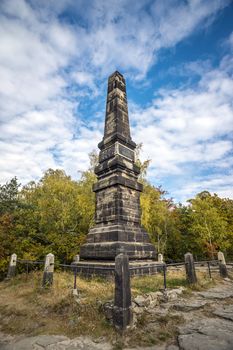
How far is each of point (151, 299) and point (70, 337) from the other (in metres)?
2.12

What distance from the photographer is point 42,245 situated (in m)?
14.8

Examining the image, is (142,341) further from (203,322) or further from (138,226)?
(138,226)

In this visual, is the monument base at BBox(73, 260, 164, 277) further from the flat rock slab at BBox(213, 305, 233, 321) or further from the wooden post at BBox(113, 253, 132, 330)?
the wooden post at BBox(113, 253, 132, 330)

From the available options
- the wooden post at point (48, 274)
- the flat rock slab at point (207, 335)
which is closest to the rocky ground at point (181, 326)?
the flat rock slab at point (207, 335)

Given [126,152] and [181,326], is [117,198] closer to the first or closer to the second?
[126,152]

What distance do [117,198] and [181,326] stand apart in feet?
17.2

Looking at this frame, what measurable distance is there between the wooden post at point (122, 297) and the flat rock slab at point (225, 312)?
208cm

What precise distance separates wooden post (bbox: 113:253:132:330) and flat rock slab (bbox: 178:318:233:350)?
1.04m

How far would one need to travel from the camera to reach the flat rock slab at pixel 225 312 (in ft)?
14.1

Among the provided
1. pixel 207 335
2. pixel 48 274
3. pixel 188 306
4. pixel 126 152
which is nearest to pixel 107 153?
pixel 126 152

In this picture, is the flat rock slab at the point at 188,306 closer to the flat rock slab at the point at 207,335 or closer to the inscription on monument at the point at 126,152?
the flat rock slab at the point at 207,335

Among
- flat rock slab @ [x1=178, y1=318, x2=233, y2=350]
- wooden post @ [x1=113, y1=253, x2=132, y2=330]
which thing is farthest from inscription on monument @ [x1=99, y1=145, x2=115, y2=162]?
flat rock slab @ [x1=178, y1=318, x2=233, y2=350]

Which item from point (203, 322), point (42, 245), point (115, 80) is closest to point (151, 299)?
point (203, 322)

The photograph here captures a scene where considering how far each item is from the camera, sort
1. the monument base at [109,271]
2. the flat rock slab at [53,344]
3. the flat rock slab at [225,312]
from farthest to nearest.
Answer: the monument base at [109,271]
the flat rock slab at [225,312]
the flat rock slab at [53,344]
